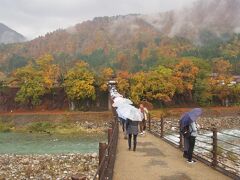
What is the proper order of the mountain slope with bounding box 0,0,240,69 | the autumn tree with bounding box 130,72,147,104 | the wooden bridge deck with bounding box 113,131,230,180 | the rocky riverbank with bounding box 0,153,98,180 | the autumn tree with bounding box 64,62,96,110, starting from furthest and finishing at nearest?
the mountain slope with bounding box 0,0,240,69 → the autumn tree with bounding box 64,62,96,110 → the autumn tree with bounding box 130,72,147,104 → the rocky riverbank with bounding box 0,153,98,180 → the wooden bridge deck with bounding box 113,131,230,180

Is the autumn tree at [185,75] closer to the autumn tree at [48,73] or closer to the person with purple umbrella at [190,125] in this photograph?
the autumn tree at [48,73]

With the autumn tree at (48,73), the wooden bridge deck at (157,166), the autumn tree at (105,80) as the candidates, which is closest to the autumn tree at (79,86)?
the autumn tree at (105,80)

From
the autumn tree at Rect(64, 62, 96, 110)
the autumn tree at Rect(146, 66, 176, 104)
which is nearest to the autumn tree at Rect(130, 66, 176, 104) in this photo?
the autumn tree at Rect(146, 66, 176, 104)

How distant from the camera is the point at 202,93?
194ft

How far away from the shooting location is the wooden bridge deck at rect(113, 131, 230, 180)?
9812 millimetres

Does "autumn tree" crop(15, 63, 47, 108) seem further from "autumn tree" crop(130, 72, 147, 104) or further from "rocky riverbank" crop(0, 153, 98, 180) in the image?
"rocky riverbank" crop(0, 153, 98, 180)

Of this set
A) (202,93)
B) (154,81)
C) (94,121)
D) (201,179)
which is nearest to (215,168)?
(201,179)

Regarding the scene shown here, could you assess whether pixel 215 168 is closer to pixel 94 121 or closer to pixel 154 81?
pixel 94 121

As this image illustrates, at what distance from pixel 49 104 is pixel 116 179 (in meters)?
53.1

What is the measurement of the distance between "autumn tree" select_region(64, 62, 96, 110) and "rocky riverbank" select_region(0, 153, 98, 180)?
99.6 ft

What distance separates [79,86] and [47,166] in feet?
114

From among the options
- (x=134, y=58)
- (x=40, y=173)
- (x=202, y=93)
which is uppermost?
(x=134, y=58)

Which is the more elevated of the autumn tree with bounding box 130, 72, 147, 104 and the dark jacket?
the autumn tree with bounding box 130, 72, 147, 104

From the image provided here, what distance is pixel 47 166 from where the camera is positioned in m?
21.9
